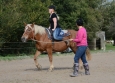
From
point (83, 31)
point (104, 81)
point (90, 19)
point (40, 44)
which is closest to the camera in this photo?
point (104, 81)

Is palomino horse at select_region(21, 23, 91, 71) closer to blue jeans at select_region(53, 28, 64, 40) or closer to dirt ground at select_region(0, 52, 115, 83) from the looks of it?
blue jeans at select_region(53, 28, 64, 40)

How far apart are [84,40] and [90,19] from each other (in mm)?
23219

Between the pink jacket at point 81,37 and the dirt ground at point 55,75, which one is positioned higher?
the pink jacket at point 81,37

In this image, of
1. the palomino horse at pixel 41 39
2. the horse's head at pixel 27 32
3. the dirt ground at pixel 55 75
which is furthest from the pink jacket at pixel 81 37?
the horse's head at pixel 27 32

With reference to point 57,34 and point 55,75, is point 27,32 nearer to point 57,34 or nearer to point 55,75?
point 57,34

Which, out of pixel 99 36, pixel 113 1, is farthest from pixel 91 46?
pixel 113 1

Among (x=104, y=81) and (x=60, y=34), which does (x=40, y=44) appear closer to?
(x=60, y=34)

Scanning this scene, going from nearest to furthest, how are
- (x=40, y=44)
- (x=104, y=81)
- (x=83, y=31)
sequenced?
(x=104, y=81)
(x=83, y=31)
(x=40, y=44)

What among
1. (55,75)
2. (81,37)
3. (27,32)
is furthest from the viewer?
(27,32)

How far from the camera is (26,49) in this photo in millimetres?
24141

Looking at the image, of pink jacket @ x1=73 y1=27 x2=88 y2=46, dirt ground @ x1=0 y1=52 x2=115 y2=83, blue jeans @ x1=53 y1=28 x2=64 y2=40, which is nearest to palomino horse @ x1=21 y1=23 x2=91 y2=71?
blue jeans @ x1=53 y1=28 x2=64 y2=40

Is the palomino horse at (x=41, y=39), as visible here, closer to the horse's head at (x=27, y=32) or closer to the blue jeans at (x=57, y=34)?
the horse's head at (x=27, y=32)

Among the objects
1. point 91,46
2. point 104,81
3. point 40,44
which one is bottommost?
point 91,46

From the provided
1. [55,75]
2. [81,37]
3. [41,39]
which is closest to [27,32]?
[41,39]
